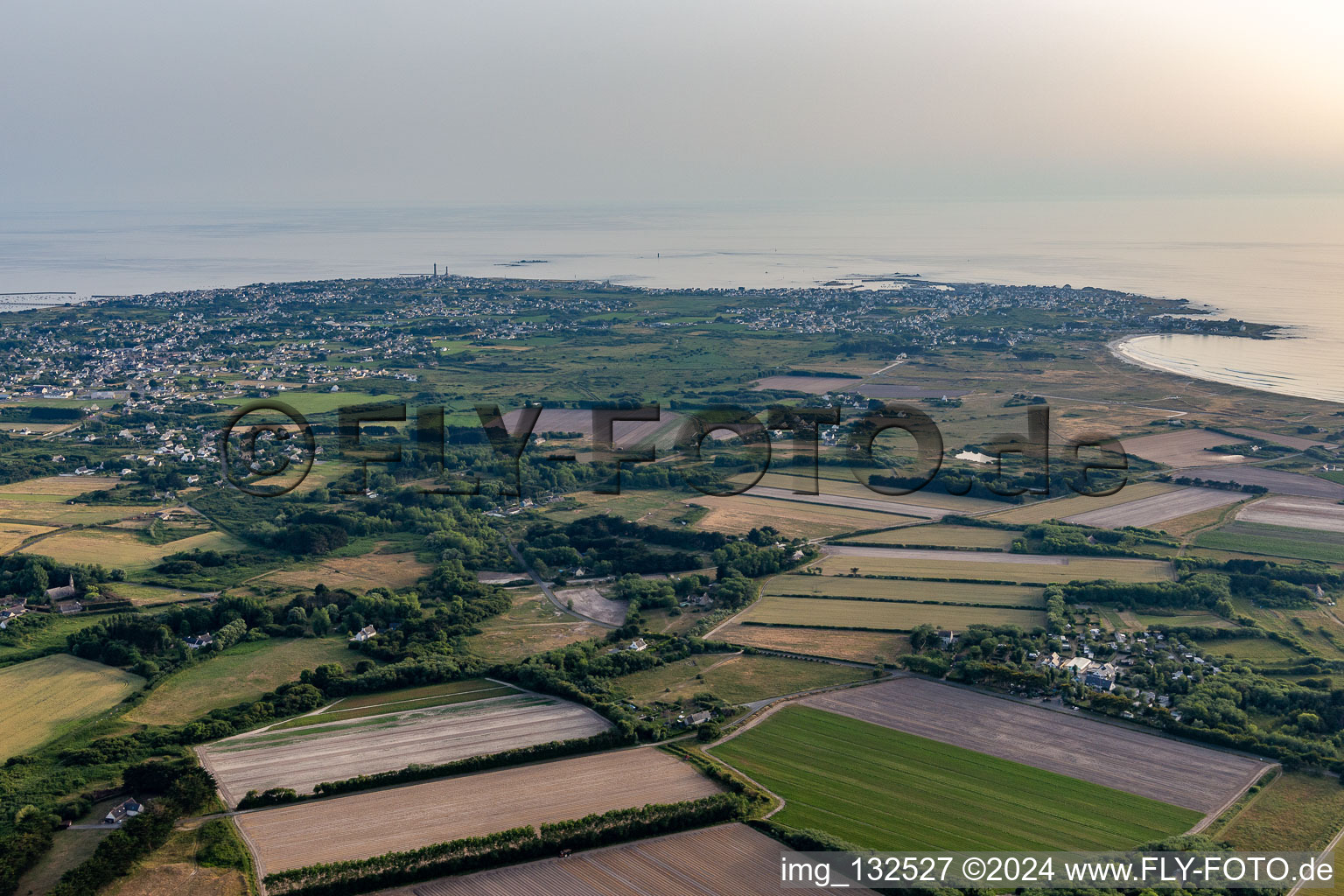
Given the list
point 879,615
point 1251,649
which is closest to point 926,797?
point 879,615

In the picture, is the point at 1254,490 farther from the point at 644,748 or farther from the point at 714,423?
the point at 644,748

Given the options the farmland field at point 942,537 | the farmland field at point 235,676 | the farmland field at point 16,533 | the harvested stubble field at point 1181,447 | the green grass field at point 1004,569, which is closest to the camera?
the farmland field at point 235,676

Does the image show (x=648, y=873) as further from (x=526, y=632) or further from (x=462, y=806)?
(x=526, y=632)

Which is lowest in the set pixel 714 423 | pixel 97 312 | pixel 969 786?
pixel 969 786

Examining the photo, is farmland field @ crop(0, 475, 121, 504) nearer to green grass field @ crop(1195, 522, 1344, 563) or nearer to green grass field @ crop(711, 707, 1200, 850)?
green grass field @ crop(711, 707, 1200, 850)

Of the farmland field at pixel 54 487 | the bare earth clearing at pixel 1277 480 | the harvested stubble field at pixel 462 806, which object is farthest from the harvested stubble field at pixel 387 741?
the bare earth clearing at pixel 1277 480

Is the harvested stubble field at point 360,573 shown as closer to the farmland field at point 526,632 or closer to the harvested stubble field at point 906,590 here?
the farmland field at point 526,632

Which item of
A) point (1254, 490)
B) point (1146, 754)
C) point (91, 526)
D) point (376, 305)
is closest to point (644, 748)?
point (1146, 754)
